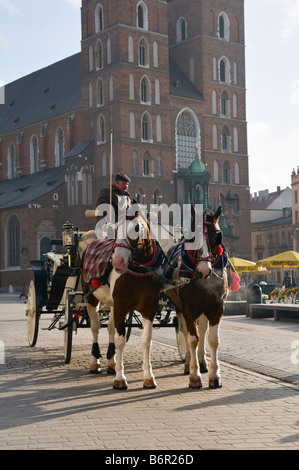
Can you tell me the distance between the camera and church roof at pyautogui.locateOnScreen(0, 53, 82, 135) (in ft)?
181

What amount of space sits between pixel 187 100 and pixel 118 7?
8.30 metres

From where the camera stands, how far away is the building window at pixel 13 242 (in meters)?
50.8

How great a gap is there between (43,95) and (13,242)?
14.7 m

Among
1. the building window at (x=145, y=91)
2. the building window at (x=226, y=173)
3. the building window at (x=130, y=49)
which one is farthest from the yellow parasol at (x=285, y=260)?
the building window at (x=226, y=173)

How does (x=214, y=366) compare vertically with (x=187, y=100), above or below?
below

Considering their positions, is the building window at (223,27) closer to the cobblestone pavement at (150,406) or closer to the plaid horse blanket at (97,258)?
the cobblestone pavement at (150,406)

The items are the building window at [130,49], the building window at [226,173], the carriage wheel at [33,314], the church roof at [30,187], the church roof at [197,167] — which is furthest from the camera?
the building window at [226,173]

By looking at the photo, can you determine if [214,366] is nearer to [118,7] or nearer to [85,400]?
[85,400]

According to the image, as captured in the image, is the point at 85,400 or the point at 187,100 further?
the point at 187,100

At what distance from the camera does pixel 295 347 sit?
37.9 ft

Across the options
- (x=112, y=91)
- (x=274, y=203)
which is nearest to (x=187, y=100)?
(x=112, y=91)

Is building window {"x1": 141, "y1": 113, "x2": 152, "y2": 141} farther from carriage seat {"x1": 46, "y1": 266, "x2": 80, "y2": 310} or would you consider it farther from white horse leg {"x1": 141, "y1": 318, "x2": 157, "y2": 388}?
white horse leg {"x1": 141, "y1": 318, "x2": 157, "y2": 388}

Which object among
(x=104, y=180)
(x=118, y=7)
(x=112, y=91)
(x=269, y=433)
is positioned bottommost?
(x=269, y=433)

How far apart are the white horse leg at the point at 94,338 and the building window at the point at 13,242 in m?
41.9
